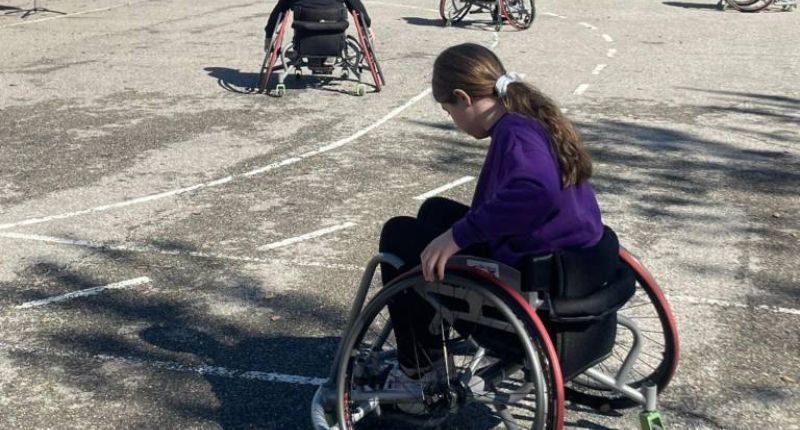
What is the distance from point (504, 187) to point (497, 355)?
68cm

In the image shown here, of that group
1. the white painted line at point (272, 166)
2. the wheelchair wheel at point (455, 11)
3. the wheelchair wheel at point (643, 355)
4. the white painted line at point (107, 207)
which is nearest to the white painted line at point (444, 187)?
the white painted line at point (272, 166)

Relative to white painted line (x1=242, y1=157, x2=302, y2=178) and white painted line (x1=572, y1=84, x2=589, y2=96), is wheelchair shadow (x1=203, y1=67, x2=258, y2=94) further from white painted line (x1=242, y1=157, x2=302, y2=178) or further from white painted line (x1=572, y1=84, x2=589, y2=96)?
white painted line (x1=572, y1=84, x2=589, y2=96)

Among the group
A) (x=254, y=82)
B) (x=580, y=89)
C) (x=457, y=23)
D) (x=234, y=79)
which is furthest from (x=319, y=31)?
(x=457, y=23)

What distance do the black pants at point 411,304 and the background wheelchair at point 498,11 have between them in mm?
13521

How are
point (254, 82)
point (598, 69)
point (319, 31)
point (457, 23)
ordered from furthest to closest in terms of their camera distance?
point (457, 23)
point (598, 69)
point (254, 82)
point (319, 31)

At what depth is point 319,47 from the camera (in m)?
11.6

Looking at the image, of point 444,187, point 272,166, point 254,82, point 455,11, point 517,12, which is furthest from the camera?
point 455,11

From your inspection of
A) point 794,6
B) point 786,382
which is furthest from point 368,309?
point 794,6

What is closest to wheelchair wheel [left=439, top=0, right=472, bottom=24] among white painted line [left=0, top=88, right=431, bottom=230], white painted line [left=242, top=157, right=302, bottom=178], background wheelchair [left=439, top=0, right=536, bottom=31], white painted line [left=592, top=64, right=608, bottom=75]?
background wheelchair [left=439, top=0, right=536, bottom=31]

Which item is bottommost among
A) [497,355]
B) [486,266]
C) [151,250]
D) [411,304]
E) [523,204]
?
[151,250]

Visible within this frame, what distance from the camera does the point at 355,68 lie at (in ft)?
39.2

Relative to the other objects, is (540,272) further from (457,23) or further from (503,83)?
(457,23)

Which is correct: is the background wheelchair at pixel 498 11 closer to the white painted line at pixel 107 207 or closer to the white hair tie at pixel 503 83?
the white painted line at pixel 107 207

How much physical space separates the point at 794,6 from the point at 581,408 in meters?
17.8
